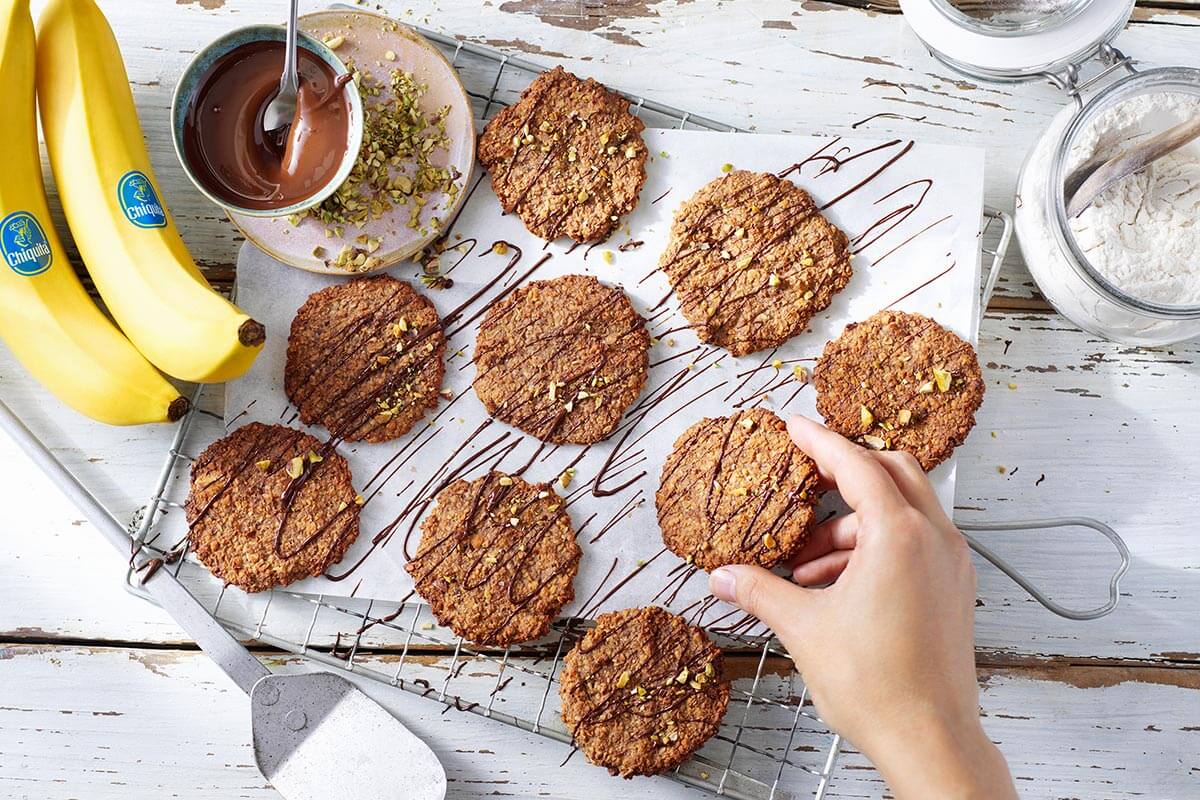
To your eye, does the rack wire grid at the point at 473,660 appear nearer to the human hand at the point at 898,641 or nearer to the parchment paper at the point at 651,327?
the parchment paper at the point at 651,327

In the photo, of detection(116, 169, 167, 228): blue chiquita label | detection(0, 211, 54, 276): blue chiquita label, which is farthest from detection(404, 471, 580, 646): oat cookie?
detection(0, 211, 54, 276): blue chiquita label

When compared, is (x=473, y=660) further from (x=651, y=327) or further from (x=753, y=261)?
(x=753, y=261)

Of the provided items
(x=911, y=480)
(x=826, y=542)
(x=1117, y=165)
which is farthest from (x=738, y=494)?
(x=1117, y=165)

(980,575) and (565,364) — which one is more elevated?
(565,364)

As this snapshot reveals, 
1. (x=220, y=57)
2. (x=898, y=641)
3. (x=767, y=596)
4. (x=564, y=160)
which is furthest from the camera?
(x=564, y=160)

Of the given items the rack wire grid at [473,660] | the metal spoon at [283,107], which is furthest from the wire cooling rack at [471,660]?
the metal spoon at [283,107]

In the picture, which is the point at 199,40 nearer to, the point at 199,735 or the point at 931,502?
the point at 199,735
